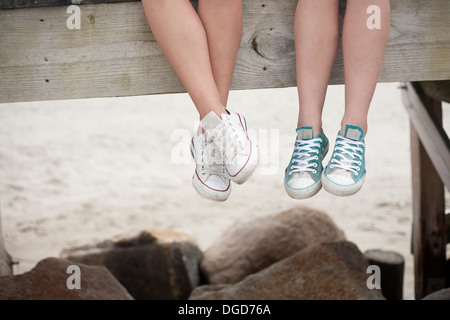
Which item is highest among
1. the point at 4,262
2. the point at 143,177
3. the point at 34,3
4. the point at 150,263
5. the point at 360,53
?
the point at 34,3

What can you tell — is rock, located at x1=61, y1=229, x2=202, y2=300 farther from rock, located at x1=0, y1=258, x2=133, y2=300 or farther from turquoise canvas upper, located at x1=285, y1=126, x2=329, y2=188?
turquoise canvas upper, located at x1=285, y1=126, x2=329, y2=188

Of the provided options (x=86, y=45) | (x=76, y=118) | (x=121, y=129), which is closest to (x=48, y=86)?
(x=86, y=45)

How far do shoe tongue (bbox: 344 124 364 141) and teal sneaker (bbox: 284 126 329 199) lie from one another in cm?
10

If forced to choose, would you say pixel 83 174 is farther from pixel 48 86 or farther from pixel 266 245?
pixel 48 86

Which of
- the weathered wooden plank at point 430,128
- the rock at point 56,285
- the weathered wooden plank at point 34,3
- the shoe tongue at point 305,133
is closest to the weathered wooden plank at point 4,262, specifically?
the rock at point 56,285

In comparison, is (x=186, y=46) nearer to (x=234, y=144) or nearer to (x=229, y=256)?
(x=234, y=144)

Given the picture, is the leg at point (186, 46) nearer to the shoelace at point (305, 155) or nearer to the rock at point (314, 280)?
the shoelace at point (305, 155)

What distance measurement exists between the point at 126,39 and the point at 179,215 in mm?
3175

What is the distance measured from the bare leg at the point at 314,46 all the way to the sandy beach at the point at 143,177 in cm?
160

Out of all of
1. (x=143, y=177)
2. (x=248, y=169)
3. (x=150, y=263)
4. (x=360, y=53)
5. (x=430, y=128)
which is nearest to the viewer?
(x=248, y=169)

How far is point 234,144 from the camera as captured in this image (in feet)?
5.87

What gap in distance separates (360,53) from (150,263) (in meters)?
1.91

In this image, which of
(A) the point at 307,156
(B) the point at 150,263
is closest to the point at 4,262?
(B) the point at 150,263

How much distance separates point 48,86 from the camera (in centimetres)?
195
